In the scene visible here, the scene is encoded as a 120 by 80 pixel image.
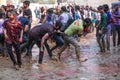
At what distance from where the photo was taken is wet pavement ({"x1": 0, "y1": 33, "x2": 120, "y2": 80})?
353 inches

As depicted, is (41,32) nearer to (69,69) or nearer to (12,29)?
(12,29)

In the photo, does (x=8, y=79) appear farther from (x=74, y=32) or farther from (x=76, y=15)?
(x=76, y=15)

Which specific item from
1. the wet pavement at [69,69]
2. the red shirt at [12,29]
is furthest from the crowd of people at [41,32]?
the wet pavement at [69,69]

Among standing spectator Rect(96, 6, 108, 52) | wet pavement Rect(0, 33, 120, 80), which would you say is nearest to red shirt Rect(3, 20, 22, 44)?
wet pavement Rect(0, 33, 120, 80)

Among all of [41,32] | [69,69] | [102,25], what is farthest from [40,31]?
[102,25]

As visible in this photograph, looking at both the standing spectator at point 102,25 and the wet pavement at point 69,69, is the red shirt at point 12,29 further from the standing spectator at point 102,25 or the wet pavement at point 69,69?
Answer: the standing spectator at point 102,25

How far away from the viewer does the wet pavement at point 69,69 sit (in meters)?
8.98

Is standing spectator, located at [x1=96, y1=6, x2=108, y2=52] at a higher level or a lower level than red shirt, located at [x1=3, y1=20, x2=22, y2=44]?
lower

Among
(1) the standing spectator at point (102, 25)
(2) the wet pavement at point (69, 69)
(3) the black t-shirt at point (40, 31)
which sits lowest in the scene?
(2) the wet pavement at point (69, 69)

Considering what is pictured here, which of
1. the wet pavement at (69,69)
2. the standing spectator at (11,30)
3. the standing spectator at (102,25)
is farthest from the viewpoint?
the standing spectator at (102,25)

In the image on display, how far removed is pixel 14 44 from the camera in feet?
32.3

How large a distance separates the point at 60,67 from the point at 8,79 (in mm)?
2039

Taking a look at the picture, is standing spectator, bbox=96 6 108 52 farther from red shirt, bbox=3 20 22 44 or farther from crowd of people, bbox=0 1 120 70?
red shirt, bbox=3 20 22 44

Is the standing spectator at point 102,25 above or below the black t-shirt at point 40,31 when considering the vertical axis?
below
